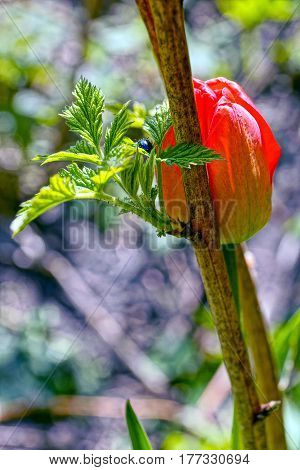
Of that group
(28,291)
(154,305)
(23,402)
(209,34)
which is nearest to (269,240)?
(154,305)

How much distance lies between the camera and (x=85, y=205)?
1429mm

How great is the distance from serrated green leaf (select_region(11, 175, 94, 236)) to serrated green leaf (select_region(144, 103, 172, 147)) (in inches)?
2.2

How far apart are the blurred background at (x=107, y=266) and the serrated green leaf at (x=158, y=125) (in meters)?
0.90

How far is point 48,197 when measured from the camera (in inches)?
12.9

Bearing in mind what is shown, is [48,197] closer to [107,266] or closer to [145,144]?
[145,144]

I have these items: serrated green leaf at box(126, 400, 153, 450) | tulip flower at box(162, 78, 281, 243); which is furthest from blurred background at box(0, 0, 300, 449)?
tulip flower at box(162, 78, 281, 243)

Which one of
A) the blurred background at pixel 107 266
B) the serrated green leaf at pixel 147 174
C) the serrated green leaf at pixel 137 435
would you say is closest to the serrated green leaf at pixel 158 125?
the serrated green leaf at pixel 147 174

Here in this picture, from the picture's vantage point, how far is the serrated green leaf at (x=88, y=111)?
1.18ft

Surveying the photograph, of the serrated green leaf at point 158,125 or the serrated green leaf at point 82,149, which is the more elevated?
the serrated green leaf at point 158,125

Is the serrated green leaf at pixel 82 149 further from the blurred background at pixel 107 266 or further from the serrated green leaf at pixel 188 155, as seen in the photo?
the blurred background at pixel 107 266

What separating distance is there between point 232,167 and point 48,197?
125 mm

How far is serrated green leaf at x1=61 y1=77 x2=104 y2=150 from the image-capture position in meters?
0.36

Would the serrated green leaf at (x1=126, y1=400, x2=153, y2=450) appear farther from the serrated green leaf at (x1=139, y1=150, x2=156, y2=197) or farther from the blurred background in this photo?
the blurred background

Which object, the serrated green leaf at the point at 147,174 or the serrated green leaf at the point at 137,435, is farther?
the serrated green leaf at the point at 137,435
